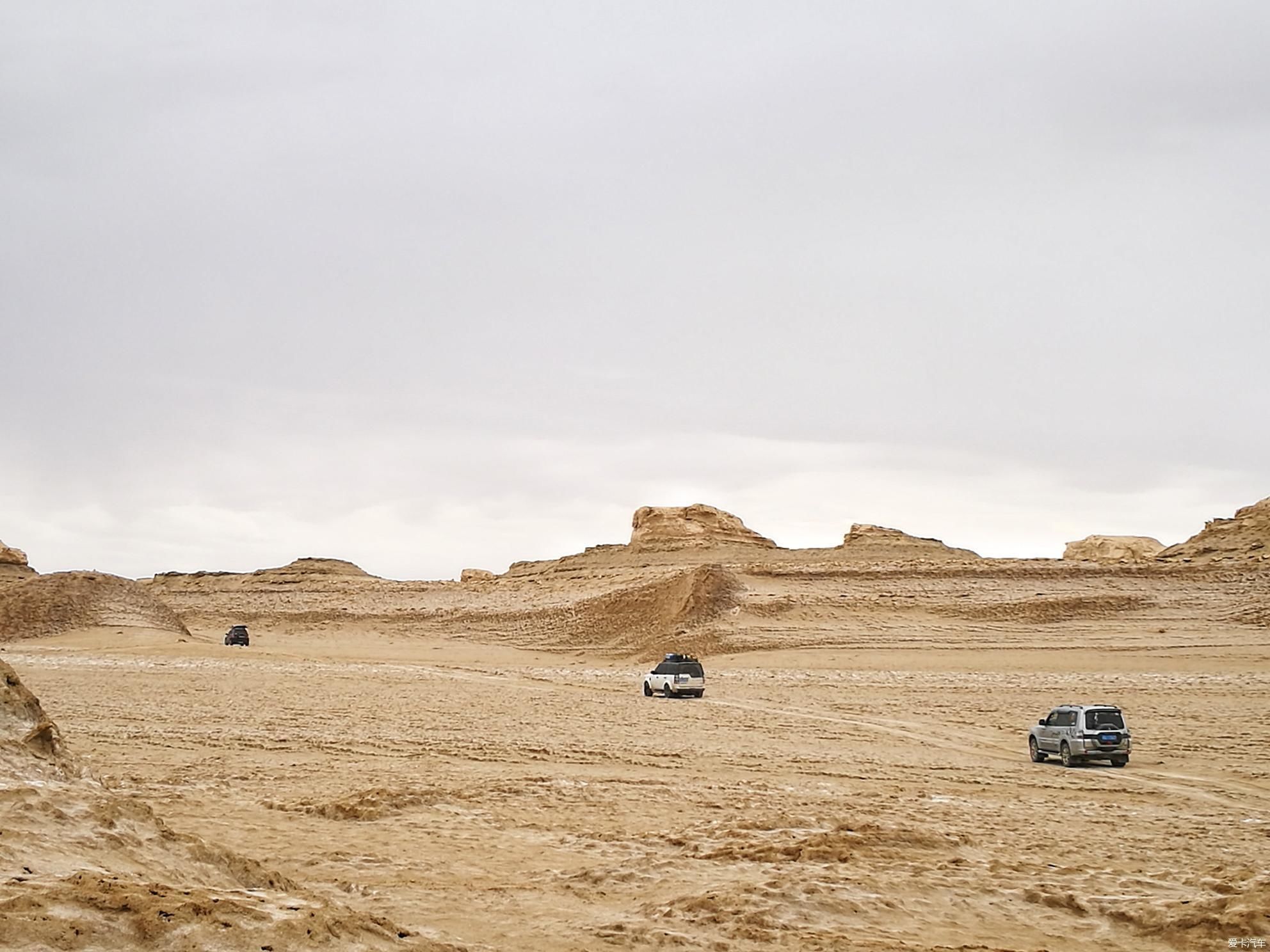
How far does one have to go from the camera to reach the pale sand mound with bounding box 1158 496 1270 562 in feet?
210

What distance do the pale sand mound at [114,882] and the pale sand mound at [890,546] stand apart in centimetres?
6884

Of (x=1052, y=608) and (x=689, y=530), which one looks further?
(x=689, y=530)

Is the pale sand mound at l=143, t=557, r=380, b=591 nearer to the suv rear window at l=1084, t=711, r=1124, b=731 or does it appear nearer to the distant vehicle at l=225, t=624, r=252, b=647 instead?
the distant vehicle at l=225, t=624, r=252, b=647

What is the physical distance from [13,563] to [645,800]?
82792 mm

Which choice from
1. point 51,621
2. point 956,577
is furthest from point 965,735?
point 51,621

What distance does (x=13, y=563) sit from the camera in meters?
82.4

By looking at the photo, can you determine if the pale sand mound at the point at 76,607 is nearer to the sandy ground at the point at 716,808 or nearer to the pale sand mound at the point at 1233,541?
the sandy ground at the point at 716,808

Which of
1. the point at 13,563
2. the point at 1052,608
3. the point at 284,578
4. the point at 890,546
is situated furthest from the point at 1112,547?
the point at 13,563

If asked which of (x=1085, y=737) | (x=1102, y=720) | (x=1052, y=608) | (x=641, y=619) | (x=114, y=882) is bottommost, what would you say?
(x=1085, y=737)

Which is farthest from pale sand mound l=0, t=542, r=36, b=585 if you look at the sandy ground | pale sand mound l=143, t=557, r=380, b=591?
the sandy ground

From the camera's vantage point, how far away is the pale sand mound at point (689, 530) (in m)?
83.6

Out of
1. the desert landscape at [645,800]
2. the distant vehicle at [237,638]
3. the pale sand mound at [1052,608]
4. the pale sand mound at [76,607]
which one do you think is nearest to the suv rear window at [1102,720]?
the desert landscape at [645,800]

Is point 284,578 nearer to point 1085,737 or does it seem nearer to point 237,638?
point 237,638

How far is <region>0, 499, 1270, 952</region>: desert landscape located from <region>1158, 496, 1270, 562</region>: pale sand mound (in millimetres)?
17543
